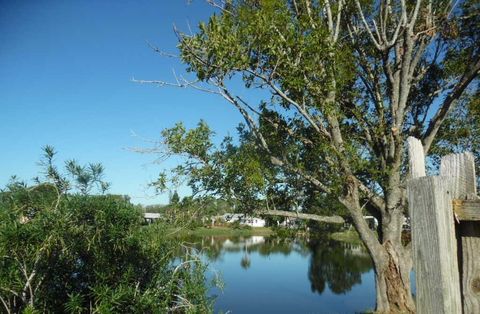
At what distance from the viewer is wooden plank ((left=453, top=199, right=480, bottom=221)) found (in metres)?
1.95

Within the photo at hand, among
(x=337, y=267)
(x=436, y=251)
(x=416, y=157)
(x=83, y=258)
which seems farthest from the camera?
(x=337, y=267)

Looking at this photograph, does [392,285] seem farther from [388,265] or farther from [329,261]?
[329,261]

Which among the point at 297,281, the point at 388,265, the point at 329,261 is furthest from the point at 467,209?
the point at 329,261

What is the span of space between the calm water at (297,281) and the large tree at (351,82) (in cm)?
313

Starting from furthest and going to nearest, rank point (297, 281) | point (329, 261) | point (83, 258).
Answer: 1. point (329, 261)
2. point (297, 281)
3. point (83, 258)

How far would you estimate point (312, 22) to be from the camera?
10914mm

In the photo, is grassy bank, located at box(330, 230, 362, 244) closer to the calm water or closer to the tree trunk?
the calm water

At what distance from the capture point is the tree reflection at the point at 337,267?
95.4 ft

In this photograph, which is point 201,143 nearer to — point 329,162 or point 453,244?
point 329,162

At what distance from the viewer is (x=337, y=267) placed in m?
35.5

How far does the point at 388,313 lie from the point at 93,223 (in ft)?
33.2

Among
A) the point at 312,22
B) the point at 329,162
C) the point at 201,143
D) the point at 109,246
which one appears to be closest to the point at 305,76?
the point at 312,22

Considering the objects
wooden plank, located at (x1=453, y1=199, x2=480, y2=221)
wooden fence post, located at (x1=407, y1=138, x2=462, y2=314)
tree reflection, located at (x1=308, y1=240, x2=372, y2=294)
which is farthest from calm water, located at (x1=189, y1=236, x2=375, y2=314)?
wooden plank, located at (x1=453, y1=199, x2=480, y2=221)

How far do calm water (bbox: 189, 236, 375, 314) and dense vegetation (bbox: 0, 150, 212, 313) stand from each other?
27.3 ft
